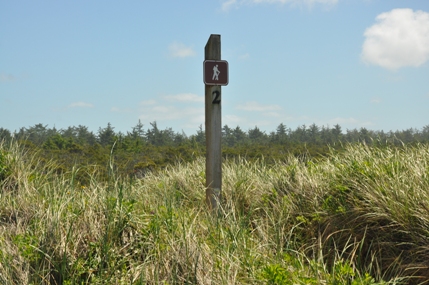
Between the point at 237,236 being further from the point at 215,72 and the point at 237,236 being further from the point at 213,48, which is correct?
the point at 213,48

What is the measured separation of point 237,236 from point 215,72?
9.27 ft

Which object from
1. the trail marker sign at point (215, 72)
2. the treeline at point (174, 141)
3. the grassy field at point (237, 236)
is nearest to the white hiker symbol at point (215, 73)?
the trail marker sign at point (215, 72)

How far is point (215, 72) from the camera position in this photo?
262 inches

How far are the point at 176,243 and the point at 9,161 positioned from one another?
354 cm

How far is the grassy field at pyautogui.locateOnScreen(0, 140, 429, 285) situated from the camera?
4090 mm

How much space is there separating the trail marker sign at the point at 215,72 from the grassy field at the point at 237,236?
1.66 meters

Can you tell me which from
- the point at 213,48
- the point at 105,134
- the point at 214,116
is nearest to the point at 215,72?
the point at 213,48

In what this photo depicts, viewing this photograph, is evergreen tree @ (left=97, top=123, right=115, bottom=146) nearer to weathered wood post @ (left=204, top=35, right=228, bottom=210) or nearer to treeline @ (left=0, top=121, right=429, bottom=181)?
treeline @ (left=0, top=121, right=429, bottom=181)

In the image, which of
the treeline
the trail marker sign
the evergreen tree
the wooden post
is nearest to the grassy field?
the wooden post

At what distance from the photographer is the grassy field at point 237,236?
13.4 ft

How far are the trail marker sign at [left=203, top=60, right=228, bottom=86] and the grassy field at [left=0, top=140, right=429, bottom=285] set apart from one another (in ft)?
5.44

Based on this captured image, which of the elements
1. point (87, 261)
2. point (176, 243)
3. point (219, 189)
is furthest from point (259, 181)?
point (87, 261)

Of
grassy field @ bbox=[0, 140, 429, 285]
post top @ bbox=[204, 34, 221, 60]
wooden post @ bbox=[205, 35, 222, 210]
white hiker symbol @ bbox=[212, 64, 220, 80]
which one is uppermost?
post top @ bbox=[204, 34, 221, 60]

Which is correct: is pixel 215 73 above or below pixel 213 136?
above
